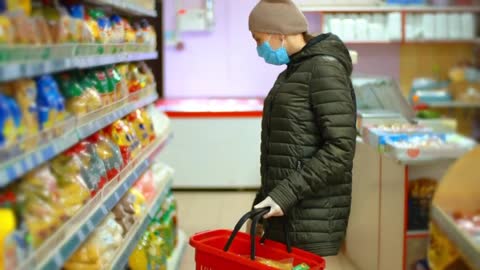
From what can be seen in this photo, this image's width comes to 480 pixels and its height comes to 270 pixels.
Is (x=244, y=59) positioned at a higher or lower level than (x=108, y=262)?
higher

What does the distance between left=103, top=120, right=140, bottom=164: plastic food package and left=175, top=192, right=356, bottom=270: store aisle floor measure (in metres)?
1.35

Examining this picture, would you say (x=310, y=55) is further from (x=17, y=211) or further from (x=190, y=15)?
(x=190, y=15)

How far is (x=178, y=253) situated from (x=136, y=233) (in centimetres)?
122

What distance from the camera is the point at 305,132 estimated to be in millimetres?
2584

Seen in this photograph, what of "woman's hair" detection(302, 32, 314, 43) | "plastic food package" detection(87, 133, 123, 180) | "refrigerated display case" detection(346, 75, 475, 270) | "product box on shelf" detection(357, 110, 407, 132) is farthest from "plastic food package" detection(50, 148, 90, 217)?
"product box on shelf" detection(357, 110, 407, 132)

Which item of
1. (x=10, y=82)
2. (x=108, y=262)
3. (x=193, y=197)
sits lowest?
(x=193, y=197)

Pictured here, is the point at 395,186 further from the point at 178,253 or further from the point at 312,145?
the point at 178,253

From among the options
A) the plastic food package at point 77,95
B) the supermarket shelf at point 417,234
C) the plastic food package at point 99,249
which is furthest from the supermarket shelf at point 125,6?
the supermarket shelf at point 417,234

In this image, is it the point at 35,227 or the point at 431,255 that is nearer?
the point at 431,255

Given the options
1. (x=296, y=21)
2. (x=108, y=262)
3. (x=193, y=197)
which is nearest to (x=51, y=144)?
(x=108, y=262)

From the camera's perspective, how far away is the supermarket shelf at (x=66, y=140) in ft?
6.42

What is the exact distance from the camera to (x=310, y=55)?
2572mm

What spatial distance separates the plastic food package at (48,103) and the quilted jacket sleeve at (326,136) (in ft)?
2.73

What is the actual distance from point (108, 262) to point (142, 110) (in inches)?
58.5
